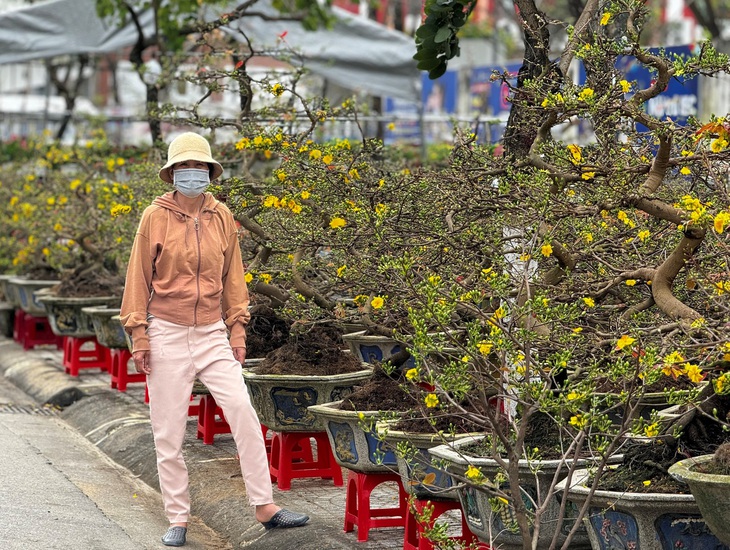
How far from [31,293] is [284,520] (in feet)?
23.7

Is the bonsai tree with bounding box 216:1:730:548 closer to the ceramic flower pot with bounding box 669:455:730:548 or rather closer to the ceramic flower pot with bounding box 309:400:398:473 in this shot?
the ceramic flower pot with bounding box 669:455:730:548

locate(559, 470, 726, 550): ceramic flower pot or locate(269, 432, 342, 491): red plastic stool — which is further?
locate(269, 432, 342, 491): red plastic stool

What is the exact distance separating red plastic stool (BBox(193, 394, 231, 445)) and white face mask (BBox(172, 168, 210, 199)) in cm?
239

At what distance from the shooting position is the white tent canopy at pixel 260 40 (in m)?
13.5

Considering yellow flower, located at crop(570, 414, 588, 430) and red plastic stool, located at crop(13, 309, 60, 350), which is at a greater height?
yellow flower, located at crop(570, 414, 588, 430)

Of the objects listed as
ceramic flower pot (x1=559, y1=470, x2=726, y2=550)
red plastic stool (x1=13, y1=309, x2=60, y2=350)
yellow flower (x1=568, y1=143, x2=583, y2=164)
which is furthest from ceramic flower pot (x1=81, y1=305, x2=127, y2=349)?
ceramic flower pot (x1=559, y1=470, x2=726, y2=550)

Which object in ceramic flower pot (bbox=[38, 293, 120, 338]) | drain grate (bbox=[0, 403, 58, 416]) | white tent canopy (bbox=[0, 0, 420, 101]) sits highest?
white tent canopy (bbox=[0, 0, 420, 101])

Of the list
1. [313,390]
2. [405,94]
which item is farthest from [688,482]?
[405,94]

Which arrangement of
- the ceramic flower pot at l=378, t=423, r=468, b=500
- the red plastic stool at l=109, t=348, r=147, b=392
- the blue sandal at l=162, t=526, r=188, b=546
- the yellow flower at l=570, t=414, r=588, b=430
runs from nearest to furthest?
1. the yellow flower at l=570, t=414, r=588, b=430
2. the ceramic flower pot at l=378, t=423, r=468, b=500
3. the blue sandal at l=162, t=526, r=188, b=546
4. the red plastic stool at l=109, t=348, r=147, b=392

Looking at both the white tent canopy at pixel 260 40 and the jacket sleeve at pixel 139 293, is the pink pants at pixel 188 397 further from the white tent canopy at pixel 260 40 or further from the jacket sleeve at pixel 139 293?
the white tent canopy at pixel 260 40

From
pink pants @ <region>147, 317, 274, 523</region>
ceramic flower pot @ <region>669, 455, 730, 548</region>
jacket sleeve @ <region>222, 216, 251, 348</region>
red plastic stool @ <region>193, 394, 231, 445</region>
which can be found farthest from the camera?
red plastic stool @ <region>193, 394, 231, 445</region>

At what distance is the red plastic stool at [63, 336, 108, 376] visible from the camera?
443 inches

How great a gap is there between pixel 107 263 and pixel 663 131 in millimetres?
8396

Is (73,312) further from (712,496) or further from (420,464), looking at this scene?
(712,496)
